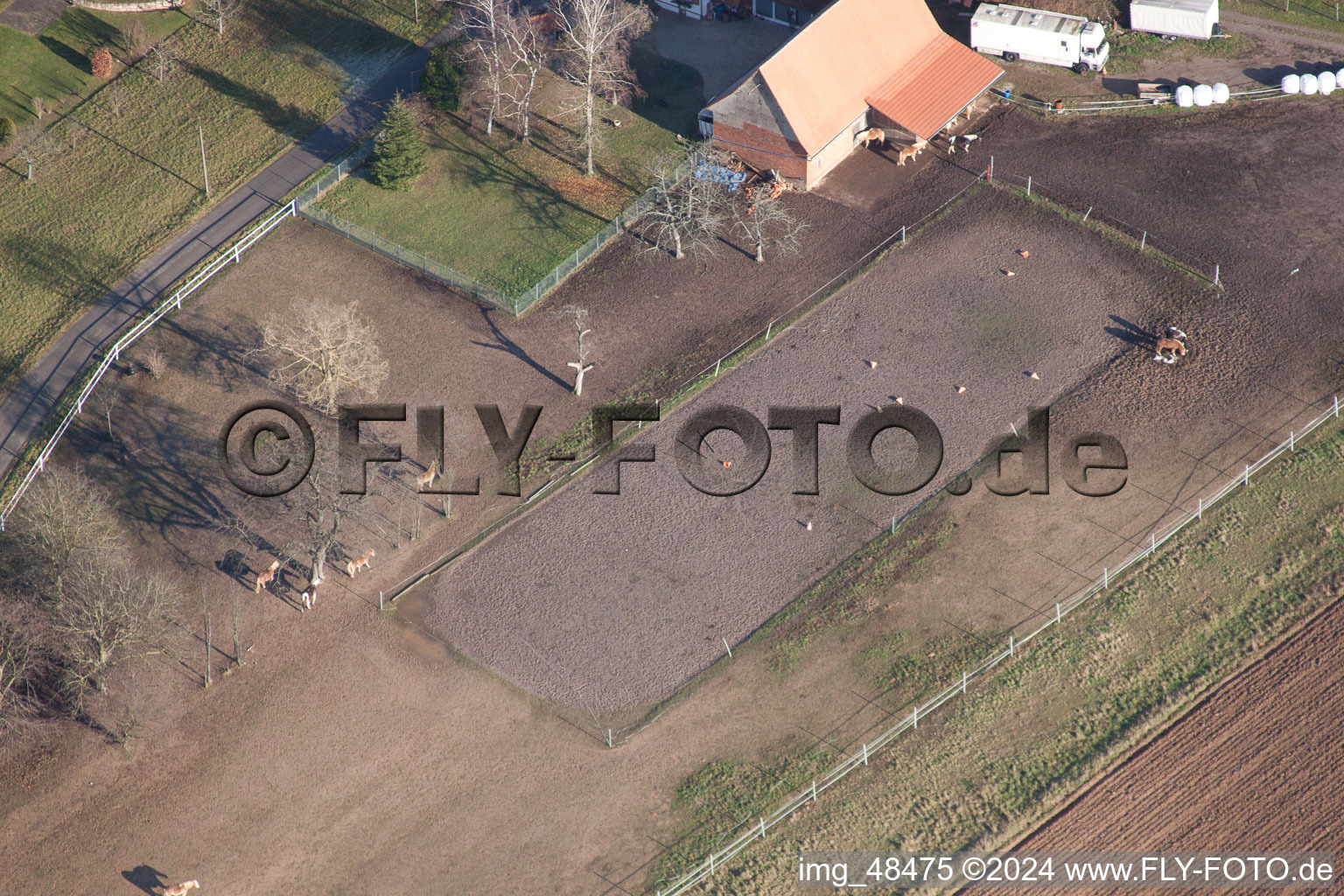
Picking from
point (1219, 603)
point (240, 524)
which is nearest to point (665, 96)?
point (240, 524)

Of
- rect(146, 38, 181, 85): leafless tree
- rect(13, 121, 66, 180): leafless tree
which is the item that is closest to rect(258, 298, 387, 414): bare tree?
rect(13, 121, 66, 180): leafless tree

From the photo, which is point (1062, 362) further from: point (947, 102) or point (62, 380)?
point (62, 380)

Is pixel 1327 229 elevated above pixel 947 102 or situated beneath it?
situated beneath

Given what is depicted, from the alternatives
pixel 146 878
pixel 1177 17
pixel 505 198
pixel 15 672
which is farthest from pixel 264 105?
pixel 1177 17

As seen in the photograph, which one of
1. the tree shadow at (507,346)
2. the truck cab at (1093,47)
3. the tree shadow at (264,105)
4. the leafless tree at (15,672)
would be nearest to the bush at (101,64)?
the tree shadow at (264,105)

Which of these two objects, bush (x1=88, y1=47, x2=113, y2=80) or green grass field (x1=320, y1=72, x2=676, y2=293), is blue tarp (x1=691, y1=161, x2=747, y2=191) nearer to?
green grass field (x1=320, y1=72, x2=676, y2=293)

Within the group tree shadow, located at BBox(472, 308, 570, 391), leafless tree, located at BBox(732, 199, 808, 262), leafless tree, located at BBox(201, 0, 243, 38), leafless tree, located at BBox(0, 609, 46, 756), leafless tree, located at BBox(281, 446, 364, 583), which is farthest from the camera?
leafless tree, located at BBox(201, 0, 243, 38)

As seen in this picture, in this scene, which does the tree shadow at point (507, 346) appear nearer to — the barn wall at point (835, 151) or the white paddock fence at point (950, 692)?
the barn wall at point (835, 151)
